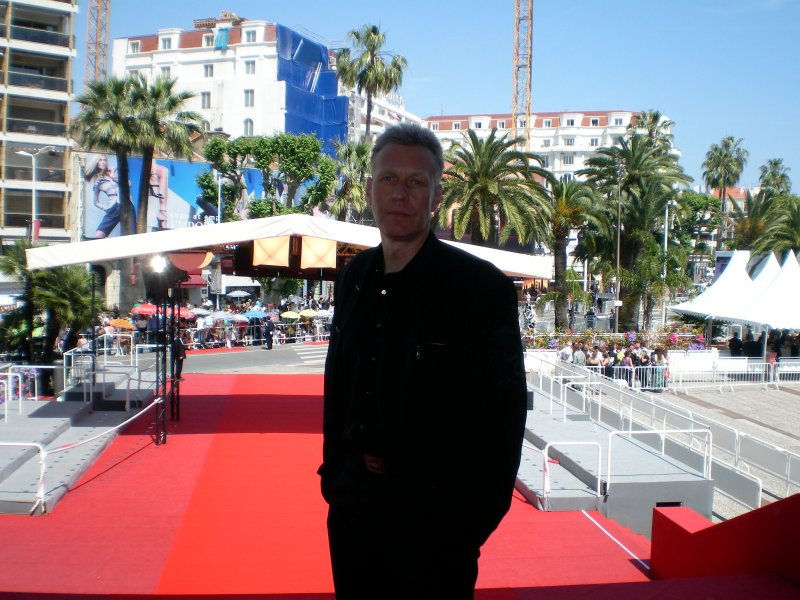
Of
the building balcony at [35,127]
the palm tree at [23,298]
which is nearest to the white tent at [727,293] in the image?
the palm tree at [23,298]

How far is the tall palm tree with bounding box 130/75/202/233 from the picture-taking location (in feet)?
108

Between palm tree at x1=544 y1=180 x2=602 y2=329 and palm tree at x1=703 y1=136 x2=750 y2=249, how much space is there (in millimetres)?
56826

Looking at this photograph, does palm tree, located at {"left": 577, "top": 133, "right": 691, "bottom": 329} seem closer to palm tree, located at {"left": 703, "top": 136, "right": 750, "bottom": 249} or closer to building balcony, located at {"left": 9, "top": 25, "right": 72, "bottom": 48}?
building balcony, located at {"left": 9, "top": 25, "right": 72, "bottom": 48}

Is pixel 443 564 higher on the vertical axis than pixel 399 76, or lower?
lower

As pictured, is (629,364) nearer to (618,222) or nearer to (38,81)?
(618,222)

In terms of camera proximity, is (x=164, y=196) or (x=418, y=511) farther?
(x=164, y=196)

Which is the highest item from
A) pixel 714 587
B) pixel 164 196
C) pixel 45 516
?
pixel 164 196

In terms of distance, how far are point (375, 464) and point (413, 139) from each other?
3.02 feet

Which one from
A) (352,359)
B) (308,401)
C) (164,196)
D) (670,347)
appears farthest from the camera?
(164,196)

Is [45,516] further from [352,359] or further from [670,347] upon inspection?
[670,347]

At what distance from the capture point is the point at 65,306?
15938mm

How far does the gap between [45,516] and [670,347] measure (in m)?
23.3

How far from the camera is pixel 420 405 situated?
1980mm

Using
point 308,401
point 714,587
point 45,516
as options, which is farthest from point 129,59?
point 714,587
